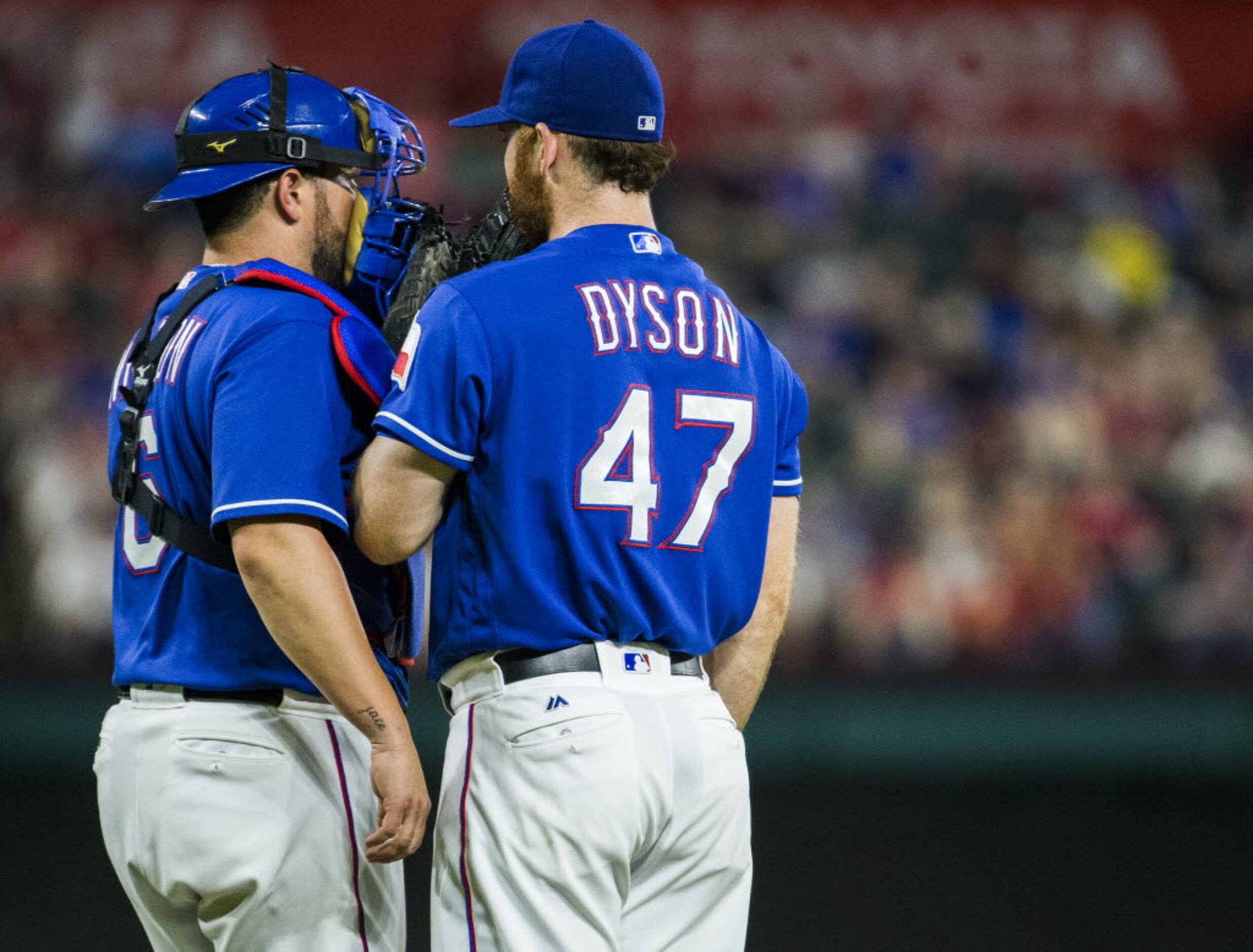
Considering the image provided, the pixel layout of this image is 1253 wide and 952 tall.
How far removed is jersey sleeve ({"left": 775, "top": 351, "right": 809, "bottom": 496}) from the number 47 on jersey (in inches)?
→ 8.5

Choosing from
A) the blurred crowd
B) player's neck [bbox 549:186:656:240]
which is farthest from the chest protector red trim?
the blurred crowd

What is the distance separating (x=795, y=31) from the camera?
903cm

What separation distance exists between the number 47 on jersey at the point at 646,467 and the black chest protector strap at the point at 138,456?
63cm

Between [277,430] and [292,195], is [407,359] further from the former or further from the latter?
[292,195]

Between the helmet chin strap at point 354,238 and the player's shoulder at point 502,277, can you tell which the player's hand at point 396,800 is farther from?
the helmet chin strap at point 354,238

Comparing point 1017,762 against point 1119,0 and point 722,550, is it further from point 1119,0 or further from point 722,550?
Answer: point 1119,0

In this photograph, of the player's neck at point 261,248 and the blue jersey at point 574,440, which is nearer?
→ the blue jersey at point 574,440

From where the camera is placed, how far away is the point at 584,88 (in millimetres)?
2668

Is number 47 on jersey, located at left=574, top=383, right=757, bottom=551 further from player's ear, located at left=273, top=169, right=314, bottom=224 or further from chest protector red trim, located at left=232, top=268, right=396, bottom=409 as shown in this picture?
player's ear, located at left=273, top=169, right=314, bottom=224

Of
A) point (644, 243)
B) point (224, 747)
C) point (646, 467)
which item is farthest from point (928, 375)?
point (224, 747)

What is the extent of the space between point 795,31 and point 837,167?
86cm

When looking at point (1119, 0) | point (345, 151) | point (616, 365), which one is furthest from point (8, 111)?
point (616, 365)

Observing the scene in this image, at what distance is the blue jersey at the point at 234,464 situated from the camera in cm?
253

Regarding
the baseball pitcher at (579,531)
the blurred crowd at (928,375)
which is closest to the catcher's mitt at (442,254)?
the baseball pitcher at (579,531)
